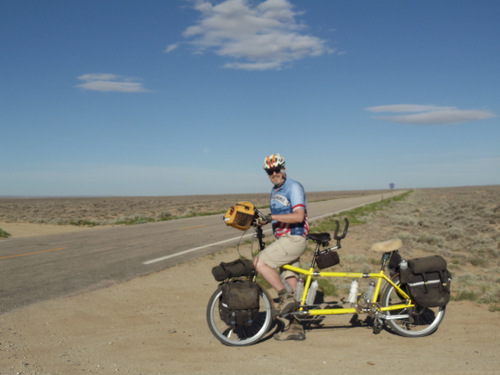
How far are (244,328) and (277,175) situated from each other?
199cm

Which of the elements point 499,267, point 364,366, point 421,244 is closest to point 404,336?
point 364,366

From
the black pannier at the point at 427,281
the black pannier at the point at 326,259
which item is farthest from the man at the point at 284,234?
the black pannier at the point at 427,281

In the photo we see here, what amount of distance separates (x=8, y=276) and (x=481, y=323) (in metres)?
8.94

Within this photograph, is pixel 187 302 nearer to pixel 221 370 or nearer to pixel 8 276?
pixel 221 370

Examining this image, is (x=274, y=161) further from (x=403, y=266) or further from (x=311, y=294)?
(x=403, y=266)

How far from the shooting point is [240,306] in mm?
5574

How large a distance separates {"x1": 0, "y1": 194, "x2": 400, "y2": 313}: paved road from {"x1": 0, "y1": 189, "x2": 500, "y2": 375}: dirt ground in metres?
1.30

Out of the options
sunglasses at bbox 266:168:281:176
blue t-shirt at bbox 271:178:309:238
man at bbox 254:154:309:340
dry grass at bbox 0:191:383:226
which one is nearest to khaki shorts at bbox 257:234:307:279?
man at bbox 254:154:309:340

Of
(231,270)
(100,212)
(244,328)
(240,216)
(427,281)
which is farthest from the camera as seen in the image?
(100,212)

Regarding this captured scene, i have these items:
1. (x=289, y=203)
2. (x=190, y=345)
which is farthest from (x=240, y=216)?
(x=190, y=345)

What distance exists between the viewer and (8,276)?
394 inches

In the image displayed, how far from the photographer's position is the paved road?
898 centimetres

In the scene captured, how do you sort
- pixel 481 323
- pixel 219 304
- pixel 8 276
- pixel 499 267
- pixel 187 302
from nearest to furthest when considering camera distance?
pixel 219 304 < pixel 481 323 < pixel 187 302 < pixel 8 276 < pixel 499 267

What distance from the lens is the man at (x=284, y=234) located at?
226 inches
